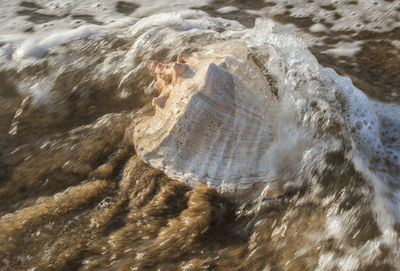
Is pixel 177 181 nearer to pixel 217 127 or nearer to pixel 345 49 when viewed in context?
pixel 217 127

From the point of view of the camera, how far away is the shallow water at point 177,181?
8.13ft

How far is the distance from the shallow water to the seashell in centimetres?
10

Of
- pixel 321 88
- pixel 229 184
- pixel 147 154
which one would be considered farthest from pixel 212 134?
pixel 321 88

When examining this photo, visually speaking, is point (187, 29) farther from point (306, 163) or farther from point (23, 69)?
point (306, 163)

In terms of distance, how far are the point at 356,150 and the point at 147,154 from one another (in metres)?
1.46

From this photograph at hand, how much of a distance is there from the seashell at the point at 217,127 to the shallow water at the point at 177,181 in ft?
0.34

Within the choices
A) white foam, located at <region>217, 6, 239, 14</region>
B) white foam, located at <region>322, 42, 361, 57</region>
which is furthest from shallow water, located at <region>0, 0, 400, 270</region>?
white foam, located at <region>217, 6, 239, 14</region>

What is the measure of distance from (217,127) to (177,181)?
1.57 ft

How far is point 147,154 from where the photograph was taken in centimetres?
300

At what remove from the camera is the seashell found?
2746mm

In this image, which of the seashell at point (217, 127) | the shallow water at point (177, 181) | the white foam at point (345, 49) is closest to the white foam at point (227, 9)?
the shallow water at point (177, 181)

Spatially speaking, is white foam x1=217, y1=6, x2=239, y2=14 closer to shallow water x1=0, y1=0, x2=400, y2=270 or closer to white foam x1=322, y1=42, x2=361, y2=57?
shallow water x1=0, y1=0, x2=400, y2=270

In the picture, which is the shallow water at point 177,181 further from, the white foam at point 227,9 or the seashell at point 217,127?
the white foam at point 227,9

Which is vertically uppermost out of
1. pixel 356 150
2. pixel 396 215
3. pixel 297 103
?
pixel 297 103
